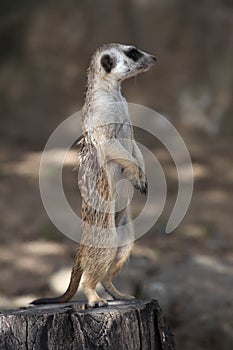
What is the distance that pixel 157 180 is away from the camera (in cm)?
646

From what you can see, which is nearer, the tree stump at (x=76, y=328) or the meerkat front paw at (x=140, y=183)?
the tree stump at (x=76, y=328)

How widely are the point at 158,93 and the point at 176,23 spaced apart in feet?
2.38

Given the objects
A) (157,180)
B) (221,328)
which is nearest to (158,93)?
(157,180)

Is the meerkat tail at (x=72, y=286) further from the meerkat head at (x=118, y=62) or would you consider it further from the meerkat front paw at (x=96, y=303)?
the meerkat head at (x=118, y=62)

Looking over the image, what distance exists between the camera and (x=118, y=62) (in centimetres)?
356

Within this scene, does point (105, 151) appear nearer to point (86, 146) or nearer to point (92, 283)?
point (86, 146)

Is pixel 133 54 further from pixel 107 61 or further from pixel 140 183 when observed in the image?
pixel 140 183

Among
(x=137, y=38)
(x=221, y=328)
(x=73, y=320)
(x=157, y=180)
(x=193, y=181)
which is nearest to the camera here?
(x=73, y=320)

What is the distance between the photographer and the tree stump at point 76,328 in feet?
11.1

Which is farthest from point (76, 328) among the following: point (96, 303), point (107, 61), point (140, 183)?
point (107, 61)

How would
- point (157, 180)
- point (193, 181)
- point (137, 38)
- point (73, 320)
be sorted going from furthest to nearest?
point (137, 38) < point (193, 181) < point (157, 180) < point (73, 320)

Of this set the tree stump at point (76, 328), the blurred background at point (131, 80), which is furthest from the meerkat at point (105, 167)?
the blurred background at point (131, 80)

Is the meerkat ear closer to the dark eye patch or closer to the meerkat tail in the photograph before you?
the dark eye patch

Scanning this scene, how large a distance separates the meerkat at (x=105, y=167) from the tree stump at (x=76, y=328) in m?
0.13
